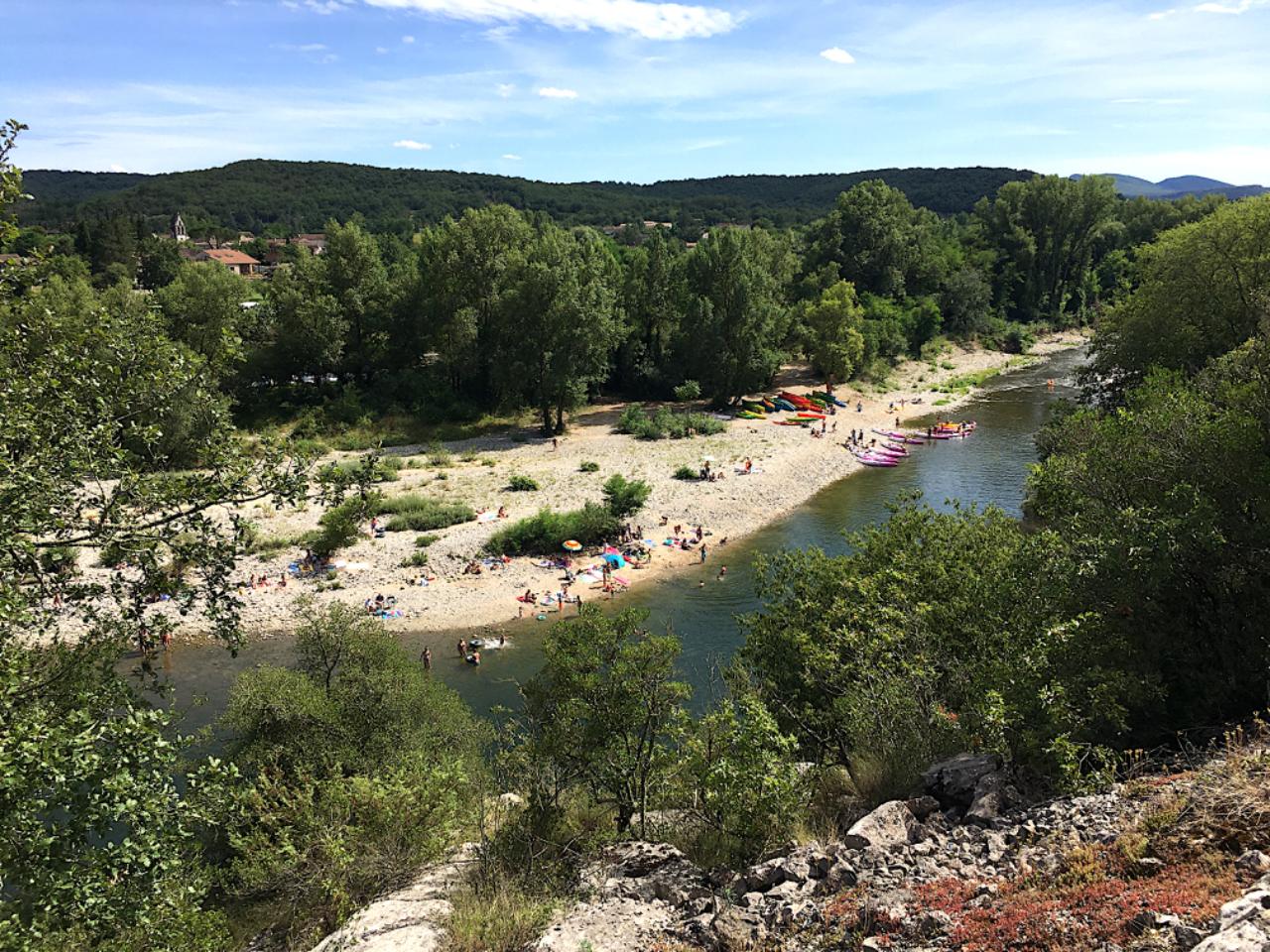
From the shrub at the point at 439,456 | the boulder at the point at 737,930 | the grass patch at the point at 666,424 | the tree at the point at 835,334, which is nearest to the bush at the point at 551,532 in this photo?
the shrub at the point at 439,456

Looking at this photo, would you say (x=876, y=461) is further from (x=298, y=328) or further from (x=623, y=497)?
(x=298, y=328)

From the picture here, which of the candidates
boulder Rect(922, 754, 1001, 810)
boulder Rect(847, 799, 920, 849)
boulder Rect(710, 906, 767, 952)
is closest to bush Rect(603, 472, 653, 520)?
boulder Rect(922, 754, 1001, 810)

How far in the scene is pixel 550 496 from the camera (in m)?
41.6

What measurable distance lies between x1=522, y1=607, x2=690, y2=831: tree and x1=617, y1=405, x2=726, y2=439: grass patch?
135 feet

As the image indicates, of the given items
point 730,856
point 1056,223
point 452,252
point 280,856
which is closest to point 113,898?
point 280,856

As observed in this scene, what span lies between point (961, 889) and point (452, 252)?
54027 mm

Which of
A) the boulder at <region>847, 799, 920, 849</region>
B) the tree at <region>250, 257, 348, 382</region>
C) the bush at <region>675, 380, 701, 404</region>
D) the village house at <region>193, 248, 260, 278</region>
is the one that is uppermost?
the village house at <region>193, 248, 260, 278</region>

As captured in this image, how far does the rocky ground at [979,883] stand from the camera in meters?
7.13

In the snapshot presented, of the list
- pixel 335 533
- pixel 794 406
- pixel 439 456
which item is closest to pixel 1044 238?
pixel 794 406

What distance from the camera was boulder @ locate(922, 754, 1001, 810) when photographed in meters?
11.1

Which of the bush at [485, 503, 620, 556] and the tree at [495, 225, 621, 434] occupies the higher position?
the tree at [495, 225, 621, 434]

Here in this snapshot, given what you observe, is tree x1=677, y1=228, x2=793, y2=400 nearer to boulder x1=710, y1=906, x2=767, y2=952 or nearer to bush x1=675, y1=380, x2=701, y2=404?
bush x1=675, y1=380, x2=701, y2=404

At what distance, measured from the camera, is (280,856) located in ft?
42.4

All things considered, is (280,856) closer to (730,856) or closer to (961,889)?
(730,856)
